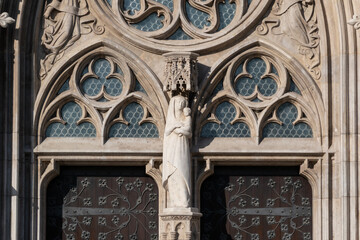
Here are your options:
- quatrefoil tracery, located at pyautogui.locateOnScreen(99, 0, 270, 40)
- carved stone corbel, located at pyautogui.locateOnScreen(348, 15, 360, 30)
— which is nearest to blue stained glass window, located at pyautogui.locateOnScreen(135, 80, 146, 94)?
quatrefoil tracery, located at pyautogui.locateOnScreen(99, 0, 270, 40)

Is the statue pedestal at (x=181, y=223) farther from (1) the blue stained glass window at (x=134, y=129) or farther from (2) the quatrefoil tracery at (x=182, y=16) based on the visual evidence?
(2) the quatrefoil tracery at (x=182, y=16)

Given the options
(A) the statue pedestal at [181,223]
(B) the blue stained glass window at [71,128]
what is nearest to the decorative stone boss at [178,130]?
(A) the statue pedestal at [181,223]

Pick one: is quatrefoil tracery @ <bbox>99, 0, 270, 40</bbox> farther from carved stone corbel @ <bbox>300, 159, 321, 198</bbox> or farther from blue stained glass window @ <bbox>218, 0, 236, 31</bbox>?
carved stone corbel @ <bbox>300, 159, 321, 198</bbox>

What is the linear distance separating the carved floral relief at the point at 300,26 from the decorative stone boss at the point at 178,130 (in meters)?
1.48

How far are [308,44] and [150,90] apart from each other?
8.45 feet

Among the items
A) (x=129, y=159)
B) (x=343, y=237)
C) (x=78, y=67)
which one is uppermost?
(x=78, y=67)

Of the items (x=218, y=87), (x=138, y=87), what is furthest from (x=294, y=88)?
(x=138, y=87)

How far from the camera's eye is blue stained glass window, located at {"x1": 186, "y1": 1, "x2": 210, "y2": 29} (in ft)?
61.0

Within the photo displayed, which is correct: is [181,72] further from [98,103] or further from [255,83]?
[98,103]

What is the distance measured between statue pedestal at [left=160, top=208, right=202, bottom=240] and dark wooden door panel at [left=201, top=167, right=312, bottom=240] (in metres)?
0.75

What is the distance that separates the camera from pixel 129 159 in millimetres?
18094

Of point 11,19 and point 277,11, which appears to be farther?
point 277,11

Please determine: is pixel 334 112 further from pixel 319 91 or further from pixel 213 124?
pixel 213 124

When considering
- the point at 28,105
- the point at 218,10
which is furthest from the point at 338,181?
the point at 28,105
